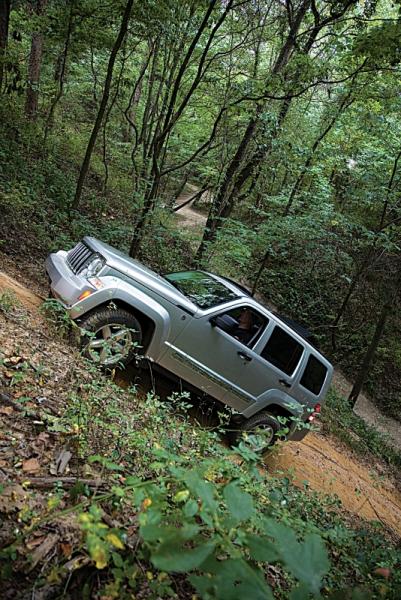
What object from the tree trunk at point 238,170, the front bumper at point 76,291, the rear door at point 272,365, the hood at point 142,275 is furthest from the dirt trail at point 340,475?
the tree trunk at point 238,170

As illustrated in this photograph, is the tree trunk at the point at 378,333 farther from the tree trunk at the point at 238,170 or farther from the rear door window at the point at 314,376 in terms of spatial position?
the rear door window at the point at 314,376

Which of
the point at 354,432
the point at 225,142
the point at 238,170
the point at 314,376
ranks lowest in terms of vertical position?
the point at 354,432

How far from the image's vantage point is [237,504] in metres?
1.40

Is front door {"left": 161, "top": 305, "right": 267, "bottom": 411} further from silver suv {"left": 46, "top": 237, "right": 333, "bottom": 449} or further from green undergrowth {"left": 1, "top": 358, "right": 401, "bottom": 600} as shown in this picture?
green undergrowth {"left": 1, "top": 358, "right": 401, "bottom": 600}

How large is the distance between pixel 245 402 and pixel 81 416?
3443 mm

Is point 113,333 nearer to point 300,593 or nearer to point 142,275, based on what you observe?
point 142,275

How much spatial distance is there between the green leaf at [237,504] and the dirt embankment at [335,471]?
4397 mm

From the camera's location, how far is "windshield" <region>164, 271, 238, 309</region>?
5.95 metres

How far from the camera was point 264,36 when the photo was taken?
1308 cm

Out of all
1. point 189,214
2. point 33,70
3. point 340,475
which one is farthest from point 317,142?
point 340,475

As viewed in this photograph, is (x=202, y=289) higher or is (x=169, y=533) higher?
(x=169, y=533)

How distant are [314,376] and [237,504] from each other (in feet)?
19.2

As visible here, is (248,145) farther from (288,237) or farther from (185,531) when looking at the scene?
(185,531)

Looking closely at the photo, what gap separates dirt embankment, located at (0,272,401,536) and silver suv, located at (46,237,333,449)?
0.57m
